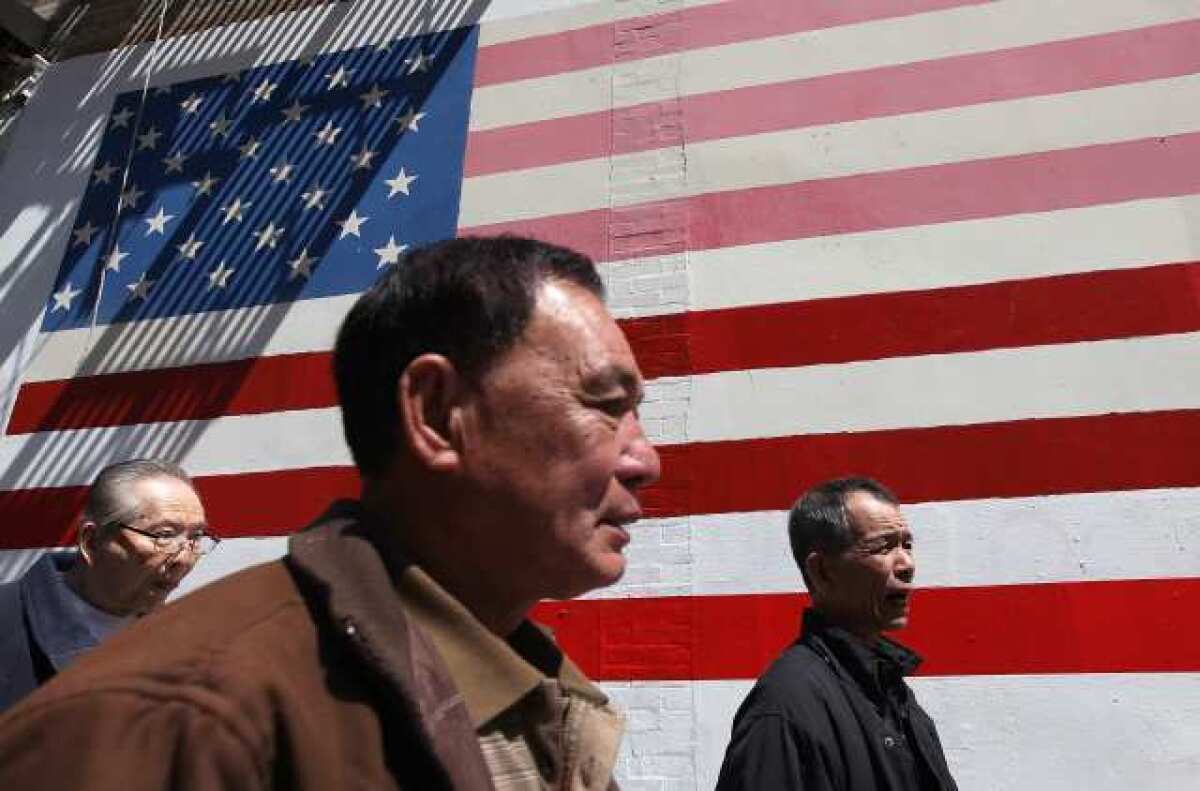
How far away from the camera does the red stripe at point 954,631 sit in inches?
126

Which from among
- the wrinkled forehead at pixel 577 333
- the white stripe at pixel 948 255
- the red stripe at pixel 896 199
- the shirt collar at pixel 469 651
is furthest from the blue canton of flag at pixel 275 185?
the shirt collar at pixel 469 651

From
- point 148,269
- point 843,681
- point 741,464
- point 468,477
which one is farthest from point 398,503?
point 148,269

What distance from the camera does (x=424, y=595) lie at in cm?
89

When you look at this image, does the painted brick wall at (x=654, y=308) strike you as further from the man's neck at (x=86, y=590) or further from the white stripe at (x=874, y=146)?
the man's neck at (x=86, y=590)

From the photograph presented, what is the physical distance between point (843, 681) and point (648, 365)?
206 centimetres

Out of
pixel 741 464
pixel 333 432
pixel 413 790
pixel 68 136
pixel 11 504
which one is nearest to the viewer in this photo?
pixel 413 790

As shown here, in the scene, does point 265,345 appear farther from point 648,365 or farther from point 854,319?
point 854,319

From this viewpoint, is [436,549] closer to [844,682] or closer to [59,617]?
[844,682]

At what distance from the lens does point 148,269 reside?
16.4 feet

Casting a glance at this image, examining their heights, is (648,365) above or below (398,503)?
below

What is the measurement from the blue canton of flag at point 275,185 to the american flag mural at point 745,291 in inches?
0.7

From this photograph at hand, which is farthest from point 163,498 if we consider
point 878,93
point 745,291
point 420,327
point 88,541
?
point 878,93

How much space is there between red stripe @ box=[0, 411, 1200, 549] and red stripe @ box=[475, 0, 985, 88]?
1.78 meters

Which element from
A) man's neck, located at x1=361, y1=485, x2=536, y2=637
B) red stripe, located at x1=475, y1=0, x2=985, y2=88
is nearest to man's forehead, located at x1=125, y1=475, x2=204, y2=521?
man's neck, located at x1=361, y1=485, x2=536, y2=637
